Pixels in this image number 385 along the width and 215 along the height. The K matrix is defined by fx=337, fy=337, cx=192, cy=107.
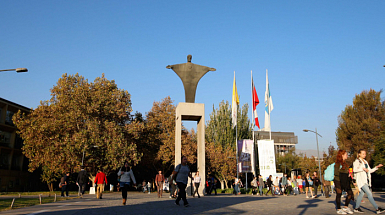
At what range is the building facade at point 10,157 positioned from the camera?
45.3 metres

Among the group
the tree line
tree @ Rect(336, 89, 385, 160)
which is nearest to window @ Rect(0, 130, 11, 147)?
the tree line

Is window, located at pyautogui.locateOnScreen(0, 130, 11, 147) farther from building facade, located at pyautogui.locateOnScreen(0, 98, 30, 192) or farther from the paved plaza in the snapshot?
the paved plaza

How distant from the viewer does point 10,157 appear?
47.1 meters

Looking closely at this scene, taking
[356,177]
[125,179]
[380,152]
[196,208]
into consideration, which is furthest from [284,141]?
[356,177]

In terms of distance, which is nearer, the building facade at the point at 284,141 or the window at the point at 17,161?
the window at the point at 17,161

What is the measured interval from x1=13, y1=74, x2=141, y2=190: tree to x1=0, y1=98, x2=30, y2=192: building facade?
472 inches

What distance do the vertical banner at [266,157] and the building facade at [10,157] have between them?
33078mm

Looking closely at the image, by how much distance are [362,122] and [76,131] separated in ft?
128

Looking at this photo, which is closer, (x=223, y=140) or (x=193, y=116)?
(x=193, y=116)

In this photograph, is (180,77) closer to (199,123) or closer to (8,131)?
(199,123)

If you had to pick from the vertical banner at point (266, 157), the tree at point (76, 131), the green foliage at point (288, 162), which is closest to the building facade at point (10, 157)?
the tree at point (76, 131)

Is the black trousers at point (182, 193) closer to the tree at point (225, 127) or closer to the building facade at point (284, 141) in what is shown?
the tree at point (225, 127)

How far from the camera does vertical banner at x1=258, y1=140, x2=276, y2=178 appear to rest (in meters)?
37.6

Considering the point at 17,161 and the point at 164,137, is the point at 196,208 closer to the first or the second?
the point at 164,137
